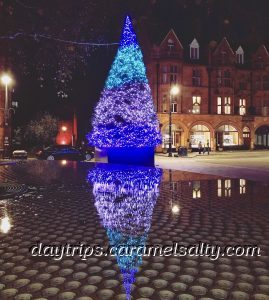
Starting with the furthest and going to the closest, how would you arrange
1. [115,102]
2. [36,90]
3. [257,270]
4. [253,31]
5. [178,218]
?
[253,31] → [36,90] → [115,102] → [178,218] → [257,270]

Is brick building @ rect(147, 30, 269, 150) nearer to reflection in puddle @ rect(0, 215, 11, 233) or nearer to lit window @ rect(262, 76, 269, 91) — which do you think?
lit window @ rect(262, 76, 269, 91)

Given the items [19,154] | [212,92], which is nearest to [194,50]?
[212,92]

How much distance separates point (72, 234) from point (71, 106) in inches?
1741

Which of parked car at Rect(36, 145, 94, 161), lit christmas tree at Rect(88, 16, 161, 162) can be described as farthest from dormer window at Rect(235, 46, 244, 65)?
lit christmas tree at Rect(88, 16, 161, 162)

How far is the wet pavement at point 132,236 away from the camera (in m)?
4.05

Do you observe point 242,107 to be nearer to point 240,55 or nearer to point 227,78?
point 227,78

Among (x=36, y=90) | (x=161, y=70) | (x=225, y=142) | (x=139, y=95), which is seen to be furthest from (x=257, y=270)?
(x=225, y=142)

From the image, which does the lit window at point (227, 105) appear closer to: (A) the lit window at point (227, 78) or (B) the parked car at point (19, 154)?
(A) the lit window at point (227, 78)

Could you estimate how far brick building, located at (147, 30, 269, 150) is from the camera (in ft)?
157

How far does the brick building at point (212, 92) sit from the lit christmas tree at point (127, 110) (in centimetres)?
2571

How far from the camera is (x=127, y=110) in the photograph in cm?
2155

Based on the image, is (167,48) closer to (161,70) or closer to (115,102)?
(161,70)

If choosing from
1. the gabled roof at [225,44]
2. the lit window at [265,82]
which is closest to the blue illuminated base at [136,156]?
the gabled roof at [225,44]

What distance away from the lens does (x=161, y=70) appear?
157 feet
